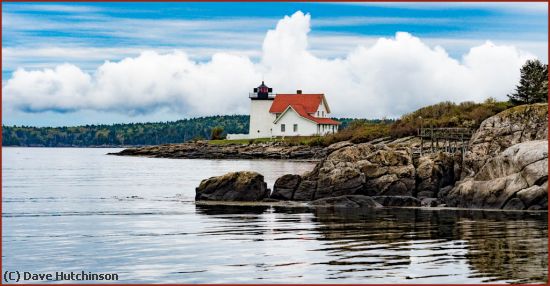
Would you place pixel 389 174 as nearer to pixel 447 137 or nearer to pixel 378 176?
pixel 378 176

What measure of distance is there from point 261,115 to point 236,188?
75496mm

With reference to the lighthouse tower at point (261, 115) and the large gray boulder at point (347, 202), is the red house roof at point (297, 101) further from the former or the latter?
the large gray boulder at point (347, 202)

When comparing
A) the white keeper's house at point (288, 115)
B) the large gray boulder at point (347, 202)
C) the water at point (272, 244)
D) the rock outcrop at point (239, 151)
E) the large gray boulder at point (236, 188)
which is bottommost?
the water at point (272, 244)

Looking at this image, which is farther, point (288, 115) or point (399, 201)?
point (288, 115)

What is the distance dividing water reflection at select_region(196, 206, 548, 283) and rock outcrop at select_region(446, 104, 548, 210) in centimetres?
163

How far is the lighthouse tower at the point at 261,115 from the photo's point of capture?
116125 millimetres

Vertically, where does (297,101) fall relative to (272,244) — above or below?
above

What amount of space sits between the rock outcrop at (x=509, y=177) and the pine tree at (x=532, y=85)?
91.9 feet

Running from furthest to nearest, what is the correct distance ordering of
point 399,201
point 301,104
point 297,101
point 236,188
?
point 297,101, point 301,104, point 236,188, point 399,201

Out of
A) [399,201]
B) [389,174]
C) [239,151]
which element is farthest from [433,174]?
[239,151]

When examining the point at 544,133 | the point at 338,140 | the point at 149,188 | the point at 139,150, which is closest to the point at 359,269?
the point at 544,133

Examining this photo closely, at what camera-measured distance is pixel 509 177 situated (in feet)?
120

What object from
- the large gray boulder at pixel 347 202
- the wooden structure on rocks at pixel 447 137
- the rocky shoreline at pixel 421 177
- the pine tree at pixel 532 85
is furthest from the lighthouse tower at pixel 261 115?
the large gray boulder at pixel 347 202

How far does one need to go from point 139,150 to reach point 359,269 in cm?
11656
